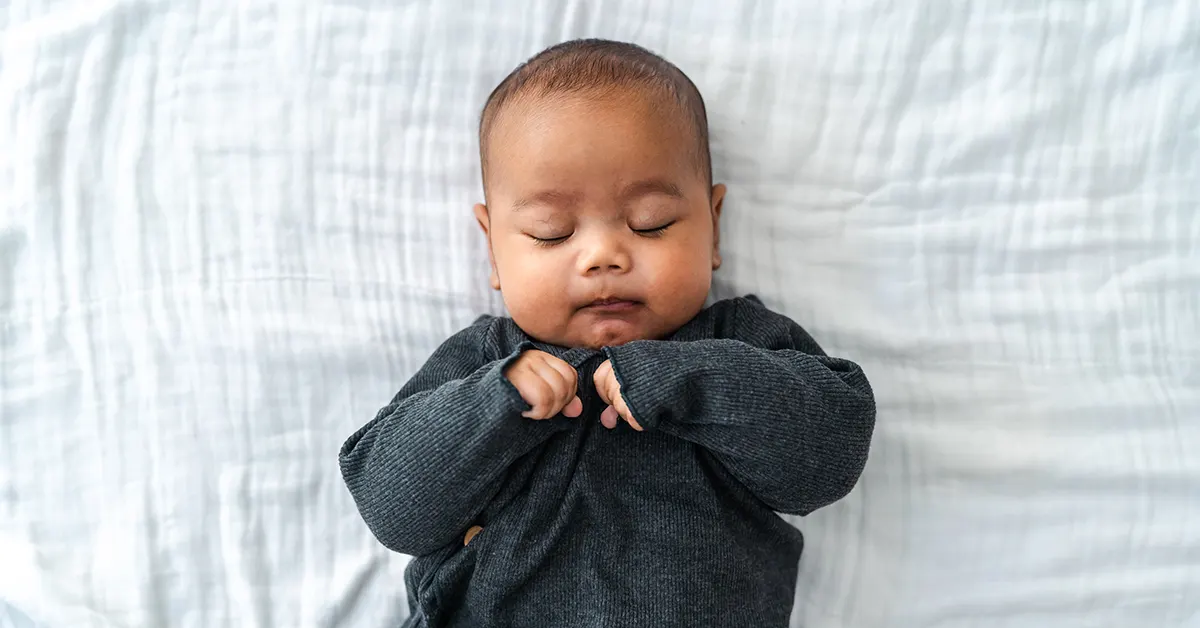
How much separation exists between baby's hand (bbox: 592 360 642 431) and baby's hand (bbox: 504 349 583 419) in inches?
1.3

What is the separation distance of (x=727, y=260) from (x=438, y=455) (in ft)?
1.82

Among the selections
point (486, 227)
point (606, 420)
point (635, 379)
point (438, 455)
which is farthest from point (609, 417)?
point (486, 227)

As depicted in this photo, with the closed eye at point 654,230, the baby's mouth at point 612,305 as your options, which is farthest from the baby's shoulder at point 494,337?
the closed eye at point 654,230

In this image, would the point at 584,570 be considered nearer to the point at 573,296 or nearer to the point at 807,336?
the point at 573,296

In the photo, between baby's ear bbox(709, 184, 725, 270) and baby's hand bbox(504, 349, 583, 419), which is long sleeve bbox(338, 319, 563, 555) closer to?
baby's hand bbox(504, 349, 583, 419)

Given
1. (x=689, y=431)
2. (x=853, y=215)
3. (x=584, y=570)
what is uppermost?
(x=853, y=215)

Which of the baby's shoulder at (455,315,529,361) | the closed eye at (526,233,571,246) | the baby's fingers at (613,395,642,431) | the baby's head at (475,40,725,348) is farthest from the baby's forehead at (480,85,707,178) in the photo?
the baby's fingers at (613,395,642,431)

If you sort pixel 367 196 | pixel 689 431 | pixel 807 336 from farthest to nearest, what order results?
pixel 367 196, pixel 807 336, pixel 689 431

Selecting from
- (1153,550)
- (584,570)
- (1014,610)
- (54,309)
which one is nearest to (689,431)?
(584,570)

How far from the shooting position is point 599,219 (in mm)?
1155

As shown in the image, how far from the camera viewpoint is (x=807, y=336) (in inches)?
50.4

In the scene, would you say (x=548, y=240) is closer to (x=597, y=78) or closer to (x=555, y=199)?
(x=555, y=199)

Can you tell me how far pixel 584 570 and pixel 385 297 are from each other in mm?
515

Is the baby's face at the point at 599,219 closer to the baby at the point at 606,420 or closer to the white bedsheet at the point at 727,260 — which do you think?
the baby at the point at 606,420
